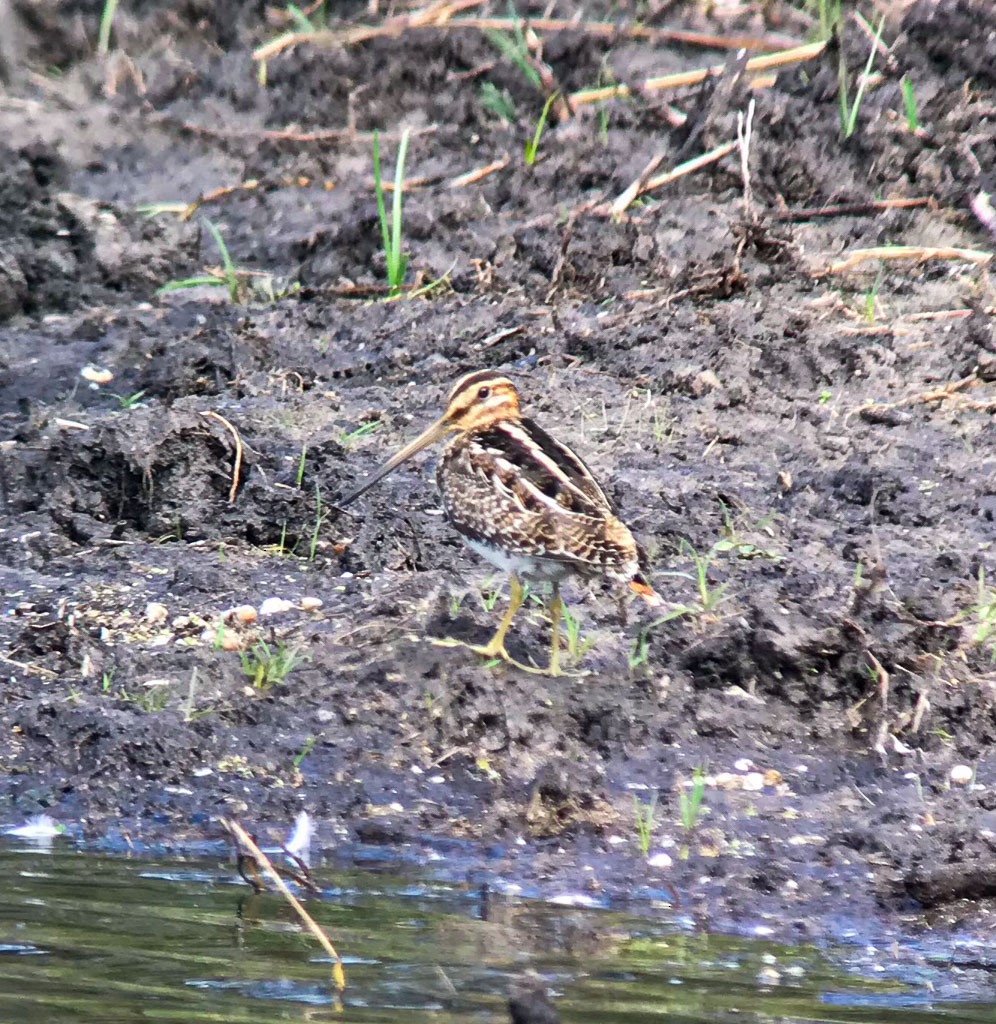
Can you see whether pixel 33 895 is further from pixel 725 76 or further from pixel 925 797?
pixel 725 76

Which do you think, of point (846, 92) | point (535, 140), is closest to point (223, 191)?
point (535, 140)

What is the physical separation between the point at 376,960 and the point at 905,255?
5.12m

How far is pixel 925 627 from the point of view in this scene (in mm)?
5918

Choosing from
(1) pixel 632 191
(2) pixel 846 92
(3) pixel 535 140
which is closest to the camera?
(1) pixel 632 191

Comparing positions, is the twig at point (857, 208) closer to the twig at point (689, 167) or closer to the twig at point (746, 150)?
the twig at point (746, 150)

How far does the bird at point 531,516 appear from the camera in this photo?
5.64 metres

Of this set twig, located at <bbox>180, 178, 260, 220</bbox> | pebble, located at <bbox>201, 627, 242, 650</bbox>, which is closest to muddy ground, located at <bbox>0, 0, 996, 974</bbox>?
pebble, located at <bbox>201, 627, 242, 650</bbox>

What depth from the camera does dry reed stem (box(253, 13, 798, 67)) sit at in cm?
1038

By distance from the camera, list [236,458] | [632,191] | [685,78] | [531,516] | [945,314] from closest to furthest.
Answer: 1. [531,516]
2. [236,458]
3. [945,314]
4. [632,191]
5. [685,78]

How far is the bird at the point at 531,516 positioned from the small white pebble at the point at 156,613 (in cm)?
103

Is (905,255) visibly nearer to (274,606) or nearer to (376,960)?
(274,606)

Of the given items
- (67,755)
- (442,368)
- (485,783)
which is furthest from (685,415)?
(67,755)

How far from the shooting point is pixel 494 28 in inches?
421

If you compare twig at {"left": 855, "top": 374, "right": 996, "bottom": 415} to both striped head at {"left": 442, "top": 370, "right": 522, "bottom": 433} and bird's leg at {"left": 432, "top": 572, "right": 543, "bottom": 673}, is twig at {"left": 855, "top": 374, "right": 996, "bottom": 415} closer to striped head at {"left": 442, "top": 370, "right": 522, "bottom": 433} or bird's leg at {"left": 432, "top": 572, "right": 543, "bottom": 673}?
A: striped head at {"left": 442, "top": 370, "right": 522, "bottom": 433}
